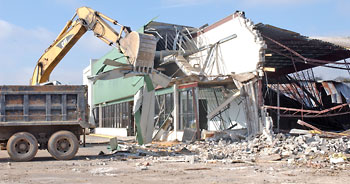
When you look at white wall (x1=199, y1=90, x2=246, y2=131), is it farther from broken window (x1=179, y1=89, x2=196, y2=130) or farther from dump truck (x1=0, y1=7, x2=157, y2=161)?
dump truck (x1=0, y1=7, x2=157, y2=161)

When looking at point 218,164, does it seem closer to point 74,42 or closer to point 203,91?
point 74,42

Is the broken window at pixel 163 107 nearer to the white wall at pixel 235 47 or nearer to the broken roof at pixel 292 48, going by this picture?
the white wall at pixel 235 47

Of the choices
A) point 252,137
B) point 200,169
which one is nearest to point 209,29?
point 252,137

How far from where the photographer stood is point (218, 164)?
42.2 feet

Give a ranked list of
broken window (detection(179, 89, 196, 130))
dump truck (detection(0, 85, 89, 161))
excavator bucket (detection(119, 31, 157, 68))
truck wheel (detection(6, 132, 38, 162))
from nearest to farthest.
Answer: truck wheel (detection(6, 132, 38, 162)), dump truck (detection(0, 85, 89, 161)), excavator bucket (detection(119, 31, 157, 68)), broken window (detection(179, 89, 196, 130))

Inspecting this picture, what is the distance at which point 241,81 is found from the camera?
20297 mm

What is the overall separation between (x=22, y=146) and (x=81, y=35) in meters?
6.53

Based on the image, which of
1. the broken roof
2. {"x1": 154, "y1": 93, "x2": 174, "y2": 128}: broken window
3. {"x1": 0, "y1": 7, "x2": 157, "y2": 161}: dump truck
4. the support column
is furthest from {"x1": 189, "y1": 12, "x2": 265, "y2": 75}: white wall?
{"x1": 0, "y1": 7, "x2": 157, "y2": 161}: dump truck

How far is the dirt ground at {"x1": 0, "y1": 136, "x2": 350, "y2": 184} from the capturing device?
9578 mm

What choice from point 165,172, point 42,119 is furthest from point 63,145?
point 165,172

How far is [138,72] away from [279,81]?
12.4m

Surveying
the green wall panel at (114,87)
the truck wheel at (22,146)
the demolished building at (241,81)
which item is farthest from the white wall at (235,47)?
the truck wheel at (22,146)

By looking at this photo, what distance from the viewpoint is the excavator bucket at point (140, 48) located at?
15828 mm

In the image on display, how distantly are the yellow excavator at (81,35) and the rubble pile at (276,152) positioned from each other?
411 centimetres
